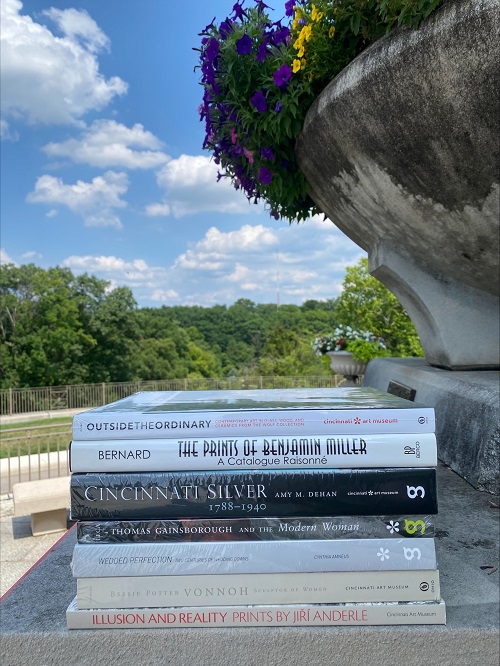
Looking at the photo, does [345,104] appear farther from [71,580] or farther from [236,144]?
[71,580]

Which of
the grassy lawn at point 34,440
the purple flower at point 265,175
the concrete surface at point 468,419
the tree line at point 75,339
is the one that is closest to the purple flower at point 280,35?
the purple flower at point 265,175

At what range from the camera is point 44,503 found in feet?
20.5

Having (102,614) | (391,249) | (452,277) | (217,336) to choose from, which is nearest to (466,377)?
(452,277)

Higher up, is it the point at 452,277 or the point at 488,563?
the point at 452,277

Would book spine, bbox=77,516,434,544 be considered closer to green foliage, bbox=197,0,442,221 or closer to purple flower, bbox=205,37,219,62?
green foliage, bbox=197,0,442,221

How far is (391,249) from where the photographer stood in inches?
109

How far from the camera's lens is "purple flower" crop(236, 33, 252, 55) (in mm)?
2359

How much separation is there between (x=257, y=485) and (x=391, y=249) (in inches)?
75.5

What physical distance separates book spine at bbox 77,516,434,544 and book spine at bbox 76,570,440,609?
8cm

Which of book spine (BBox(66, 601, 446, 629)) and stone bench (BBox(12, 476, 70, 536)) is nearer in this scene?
book spine (BBox(66, 601, 446, 629))

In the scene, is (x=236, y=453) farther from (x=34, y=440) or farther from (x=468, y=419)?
(x=34, y=440)

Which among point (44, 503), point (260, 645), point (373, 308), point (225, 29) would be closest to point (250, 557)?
point (260, 645)

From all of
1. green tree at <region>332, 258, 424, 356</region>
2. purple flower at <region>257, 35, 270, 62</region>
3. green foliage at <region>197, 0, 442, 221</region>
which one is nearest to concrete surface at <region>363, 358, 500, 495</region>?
green foliage at <region>197, 0, 442, 221</region>

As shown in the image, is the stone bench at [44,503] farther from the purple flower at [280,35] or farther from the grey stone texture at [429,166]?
the purple flower at [280,35]
